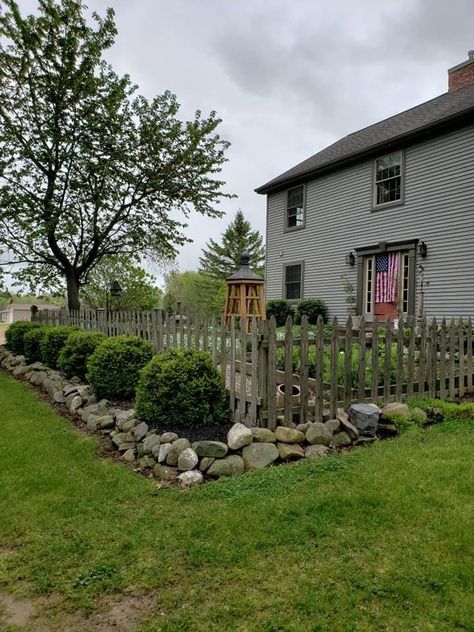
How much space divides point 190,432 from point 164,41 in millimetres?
11026

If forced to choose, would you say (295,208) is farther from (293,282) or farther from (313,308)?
(313,308)

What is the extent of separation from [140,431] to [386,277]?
969 cm

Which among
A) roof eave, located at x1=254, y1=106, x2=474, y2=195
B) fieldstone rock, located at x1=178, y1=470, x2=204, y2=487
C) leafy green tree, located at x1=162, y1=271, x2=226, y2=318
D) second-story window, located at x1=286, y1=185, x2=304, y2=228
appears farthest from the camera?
leafy green tree, located at x1=162, y1=271, x2=226, y2=318

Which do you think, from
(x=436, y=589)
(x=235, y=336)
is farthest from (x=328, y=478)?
(x=235, y=336)

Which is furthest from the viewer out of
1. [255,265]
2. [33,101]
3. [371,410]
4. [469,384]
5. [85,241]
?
[255,265]

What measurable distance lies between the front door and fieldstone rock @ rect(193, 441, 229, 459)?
8652 mm

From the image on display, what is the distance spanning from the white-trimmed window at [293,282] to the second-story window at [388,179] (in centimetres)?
376

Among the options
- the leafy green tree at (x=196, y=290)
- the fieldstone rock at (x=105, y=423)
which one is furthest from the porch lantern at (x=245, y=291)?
the leafy green tree at (x=196, y=290)

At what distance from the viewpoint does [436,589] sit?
2047 millimetres

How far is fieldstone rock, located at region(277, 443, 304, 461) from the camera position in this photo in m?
3.83

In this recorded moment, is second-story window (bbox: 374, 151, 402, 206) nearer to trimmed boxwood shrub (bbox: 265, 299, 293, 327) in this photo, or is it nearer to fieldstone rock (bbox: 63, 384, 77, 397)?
trimmed boxwood shrub (bbox: 265, 299, 293, 327)

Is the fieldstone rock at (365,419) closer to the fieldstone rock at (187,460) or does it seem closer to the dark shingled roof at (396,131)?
the fieldstone rock at (187,460)

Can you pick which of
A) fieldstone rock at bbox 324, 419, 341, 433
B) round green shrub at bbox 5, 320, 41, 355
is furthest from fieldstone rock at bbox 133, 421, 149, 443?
round green shrub at bbox 5, 320, 41, 355

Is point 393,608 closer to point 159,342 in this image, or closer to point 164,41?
point 159,342
